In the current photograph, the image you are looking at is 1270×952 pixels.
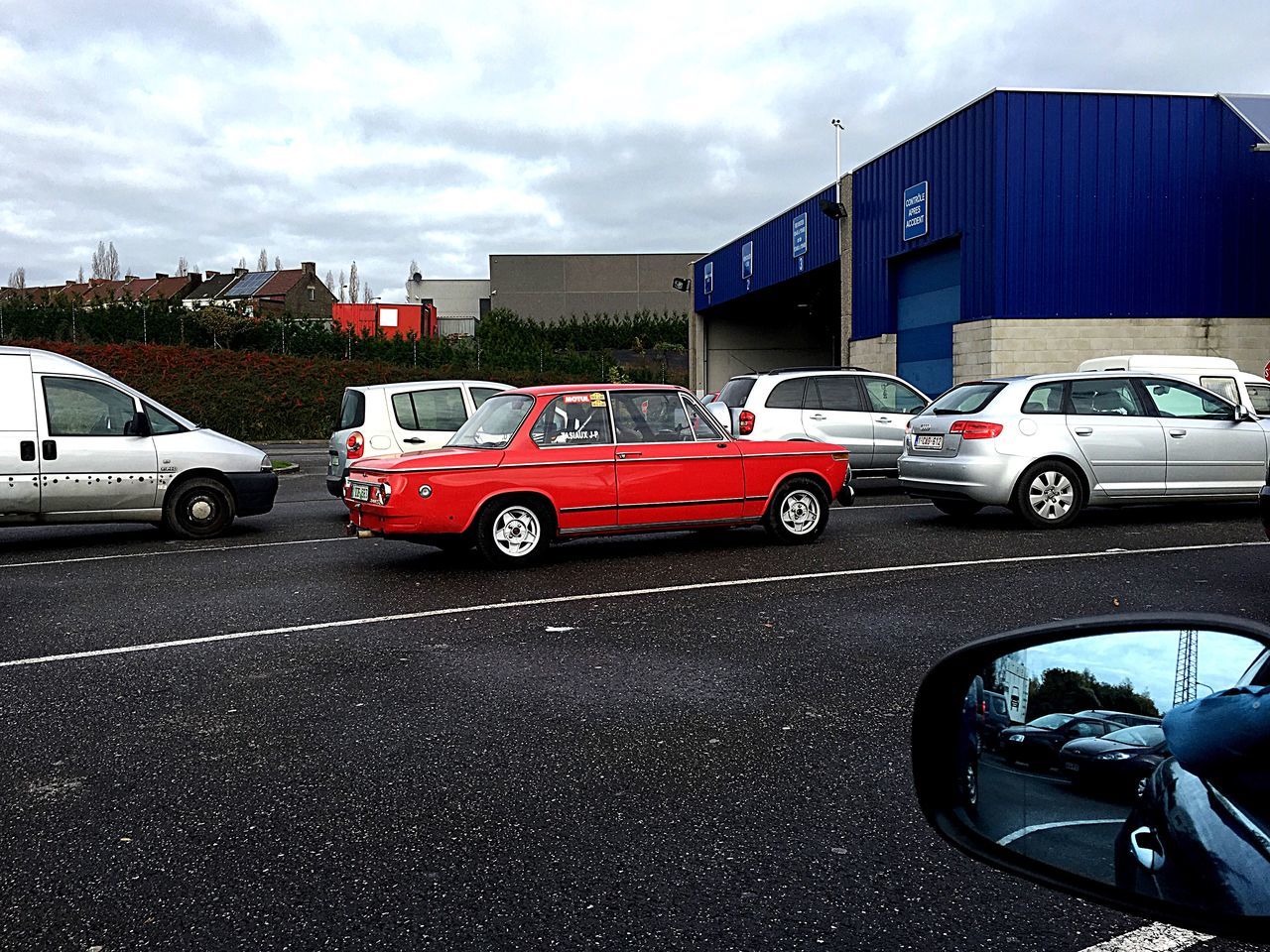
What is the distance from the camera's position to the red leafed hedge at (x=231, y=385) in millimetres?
36094

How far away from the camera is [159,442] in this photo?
11.6m

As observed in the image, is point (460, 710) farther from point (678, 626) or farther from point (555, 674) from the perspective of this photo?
point (678, 626)

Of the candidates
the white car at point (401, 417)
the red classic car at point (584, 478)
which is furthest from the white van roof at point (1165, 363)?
the white car at point (401, 417)

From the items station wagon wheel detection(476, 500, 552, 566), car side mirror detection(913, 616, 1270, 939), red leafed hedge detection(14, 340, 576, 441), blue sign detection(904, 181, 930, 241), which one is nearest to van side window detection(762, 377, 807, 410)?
station wagon wheel detection(476, 500, 552, 566)

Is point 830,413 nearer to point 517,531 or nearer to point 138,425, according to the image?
point 517,531

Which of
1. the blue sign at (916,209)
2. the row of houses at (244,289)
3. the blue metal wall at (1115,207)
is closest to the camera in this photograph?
the blue metal wall at (1115,207)

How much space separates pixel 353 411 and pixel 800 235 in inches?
853

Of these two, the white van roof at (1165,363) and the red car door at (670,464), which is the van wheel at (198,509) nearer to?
the red car door at (670,464)

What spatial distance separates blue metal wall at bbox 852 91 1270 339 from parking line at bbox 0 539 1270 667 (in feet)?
41.2

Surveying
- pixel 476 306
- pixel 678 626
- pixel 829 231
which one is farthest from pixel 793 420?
pixel 476 306

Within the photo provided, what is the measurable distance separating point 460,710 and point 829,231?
26885 mm

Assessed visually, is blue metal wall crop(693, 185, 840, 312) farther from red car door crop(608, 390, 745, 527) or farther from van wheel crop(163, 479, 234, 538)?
van wheel crop(163, 479, 234, 538)

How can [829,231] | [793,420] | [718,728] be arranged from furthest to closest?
[829,231] → [793,420] → [718,728]

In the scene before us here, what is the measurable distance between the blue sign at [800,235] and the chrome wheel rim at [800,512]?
75.2 ft
